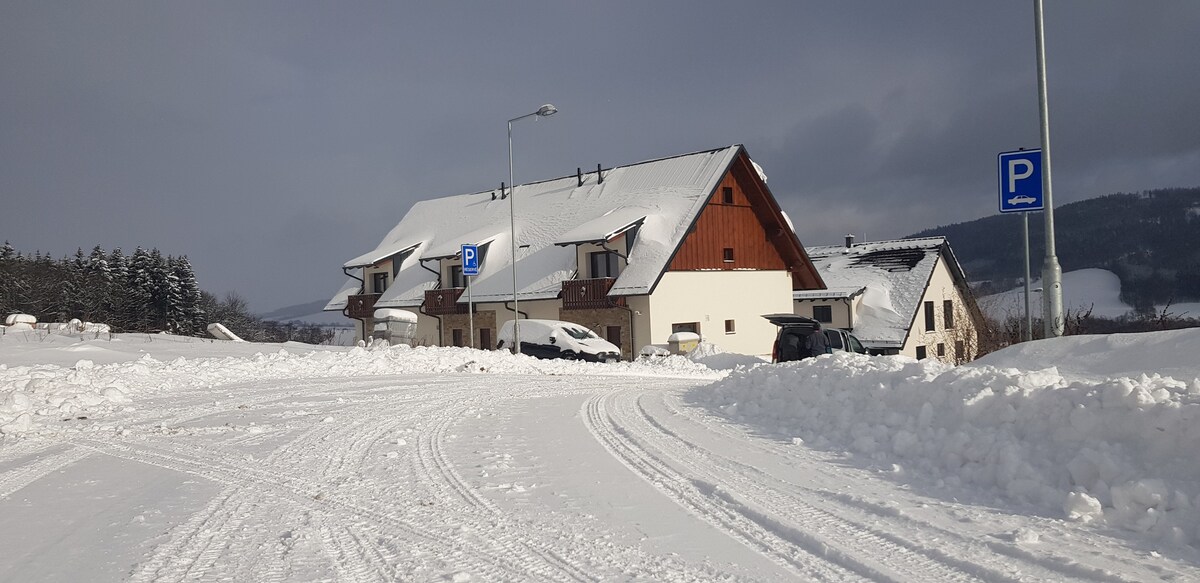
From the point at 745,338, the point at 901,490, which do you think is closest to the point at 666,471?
the point at 901,490

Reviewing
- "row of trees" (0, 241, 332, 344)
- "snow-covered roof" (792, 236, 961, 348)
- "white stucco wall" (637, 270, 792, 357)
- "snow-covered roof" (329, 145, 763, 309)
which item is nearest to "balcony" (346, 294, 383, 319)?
"snow-covered roof" (329, 145, 763, 309)

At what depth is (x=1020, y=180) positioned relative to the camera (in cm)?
1009

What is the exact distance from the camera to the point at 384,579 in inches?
179

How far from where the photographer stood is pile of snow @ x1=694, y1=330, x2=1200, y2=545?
543 centimetres

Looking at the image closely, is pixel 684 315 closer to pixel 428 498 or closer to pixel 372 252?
pixel 372 252

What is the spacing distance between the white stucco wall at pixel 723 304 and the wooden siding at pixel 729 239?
406 millimetres

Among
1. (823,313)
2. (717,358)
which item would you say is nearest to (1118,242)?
(823,313)

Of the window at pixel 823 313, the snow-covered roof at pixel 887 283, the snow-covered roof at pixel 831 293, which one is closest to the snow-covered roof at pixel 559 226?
the snow-covered roof at pixel 831 293

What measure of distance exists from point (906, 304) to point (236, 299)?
9313cm

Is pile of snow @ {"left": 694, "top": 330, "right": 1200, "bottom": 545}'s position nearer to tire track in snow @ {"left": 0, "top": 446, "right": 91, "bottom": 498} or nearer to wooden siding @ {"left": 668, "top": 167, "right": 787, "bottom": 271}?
tire track in snow @ {"left": 0, "top": 446, "right": 91, "bottom": 498}

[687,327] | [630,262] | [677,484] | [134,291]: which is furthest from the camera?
[134,291]

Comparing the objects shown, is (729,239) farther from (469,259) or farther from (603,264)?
(469,259)

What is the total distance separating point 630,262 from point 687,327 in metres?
3.77

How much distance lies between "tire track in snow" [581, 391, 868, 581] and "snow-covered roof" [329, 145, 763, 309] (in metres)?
25.3
